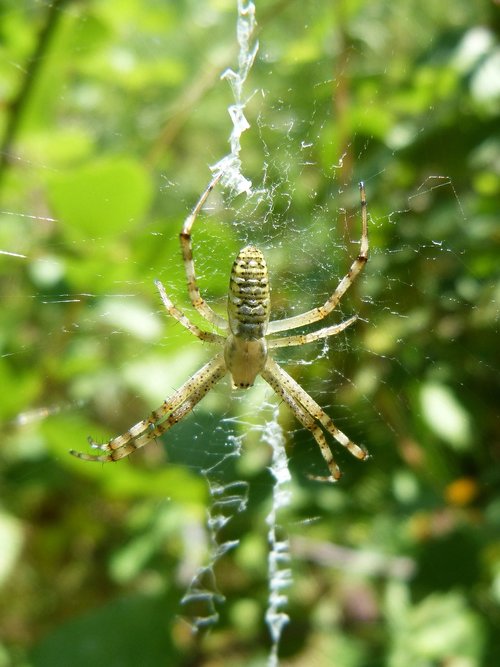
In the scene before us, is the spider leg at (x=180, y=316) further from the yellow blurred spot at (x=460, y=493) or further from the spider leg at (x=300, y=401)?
the yellow blurred spot at (x=460, y=493)

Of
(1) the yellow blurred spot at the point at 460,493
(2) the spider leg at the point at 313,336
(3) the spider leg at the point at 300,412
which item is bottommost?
(1) the yellow blurred spot at the point at 460,493

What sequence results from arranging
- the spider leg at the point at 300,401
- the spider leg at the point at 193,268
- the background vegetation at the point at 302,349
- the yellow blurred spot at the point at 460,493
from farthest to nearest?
the spider leg at the point at 300,401 < the yellow blurred spot at the point at 460,493 < the background vegetation at the point at 302,349 < the spider leg at the point at 193,268

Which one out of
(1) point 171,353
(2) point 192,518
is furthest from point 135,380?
(2) point 192,518

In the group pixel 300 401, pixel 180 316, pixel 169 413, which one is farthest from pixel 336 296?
pixel 169 413

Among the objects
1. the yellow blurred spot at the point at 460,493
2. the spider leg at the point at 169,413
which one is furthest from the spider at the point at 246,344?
the yellow blurred spot at the point at 460,493

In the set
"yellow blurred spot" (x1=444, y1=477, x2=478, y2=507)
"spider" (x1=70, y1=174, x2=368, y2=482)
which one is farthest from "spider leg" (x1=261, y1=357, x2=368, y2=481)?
"yellow blurred spot" (x1=444, y1=477, x2=478, y2=507)

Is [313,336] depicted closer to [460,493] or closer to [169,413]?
[169,413]
